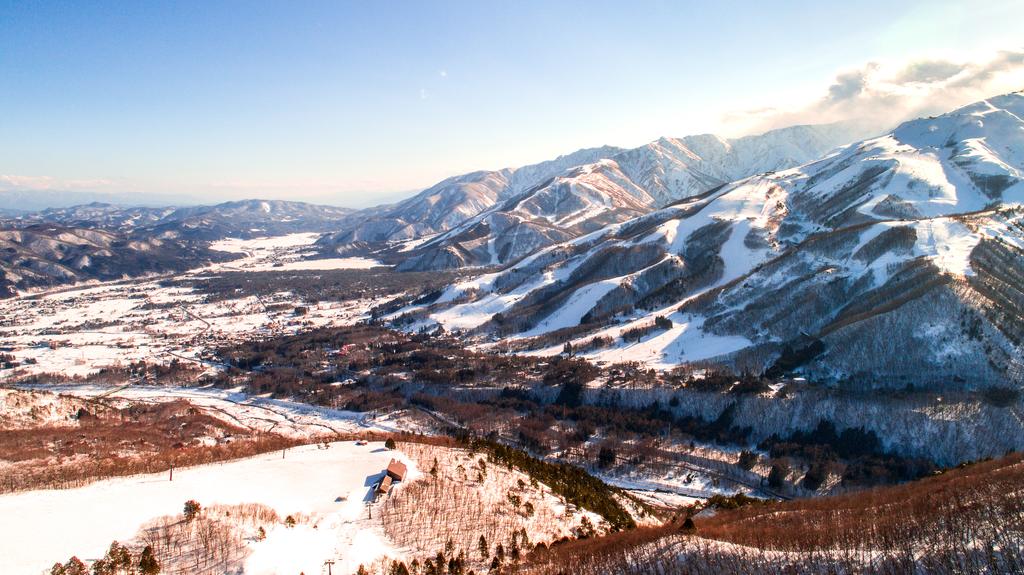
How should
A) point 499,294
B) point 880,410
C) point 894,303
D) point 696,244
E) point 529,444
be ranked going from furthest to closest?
point 499,294 → point 696,244 → point 894,303 → point 529,444 → point 880,410

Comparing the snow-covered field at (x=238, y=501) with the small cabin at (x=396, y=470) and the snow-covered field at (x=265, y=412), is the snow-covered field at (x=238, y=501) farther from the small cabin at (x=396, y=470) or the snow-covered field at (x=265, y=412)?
the snow-covered field at (x=265, y=412)

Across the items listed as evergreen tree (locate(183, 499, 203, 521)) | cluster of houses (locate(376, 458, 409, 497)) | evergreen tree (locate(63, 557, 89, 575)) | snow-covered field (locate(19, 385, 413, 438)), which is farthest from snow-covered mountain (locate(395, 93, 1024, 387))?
evergreen tree (locate(63, 557, 89, 575))

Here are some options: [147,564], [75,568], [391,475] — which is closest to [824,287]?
[391,475]

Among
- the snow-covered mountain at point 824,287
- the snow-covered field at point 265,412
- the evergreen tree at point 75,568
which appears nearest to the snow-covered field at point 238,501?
the evergreen tree at point 75,568

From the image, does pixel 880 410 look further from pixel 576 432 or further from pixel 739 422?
pixel 576 432

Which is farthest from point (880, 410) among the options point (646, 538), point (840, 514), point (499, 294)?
point (499, 294)

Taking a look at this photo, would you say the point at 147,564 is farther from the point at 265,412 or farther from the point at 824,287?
the point at 824,287
